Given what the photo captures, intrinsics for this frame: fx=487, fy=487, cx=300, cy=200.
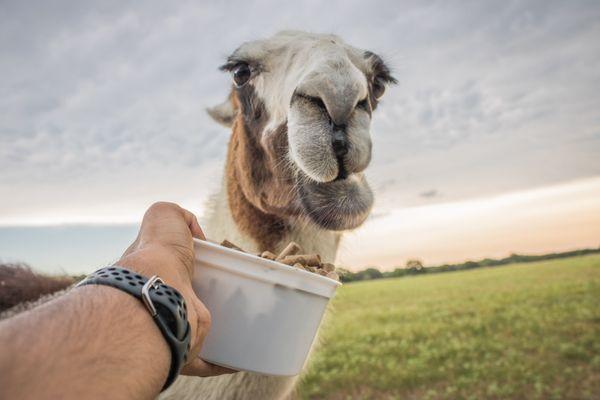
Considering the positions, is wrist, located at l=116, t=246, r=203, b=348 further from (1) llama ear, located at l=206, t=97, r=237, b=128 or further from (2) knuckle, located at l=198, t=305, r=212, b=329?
(1) llama ear, located at l=206, t=97, r=237, b=128

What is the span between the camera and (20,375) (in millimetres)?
885

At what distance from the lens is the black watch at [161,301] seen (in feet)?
3.88

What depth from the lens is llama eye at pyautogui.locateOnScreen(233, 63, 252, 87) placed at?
3.43 m

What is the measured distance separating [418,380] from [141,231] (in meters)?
7.44

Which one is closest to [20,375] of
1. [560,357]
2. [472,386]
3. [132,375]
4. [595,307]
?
[132,375]

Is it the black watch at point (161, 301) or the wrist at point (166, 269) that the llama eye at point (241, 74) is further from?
the black watch at point (161, 301)

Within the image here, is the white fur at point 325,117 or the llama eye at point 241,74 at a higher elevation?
the llama eye at point 241,74

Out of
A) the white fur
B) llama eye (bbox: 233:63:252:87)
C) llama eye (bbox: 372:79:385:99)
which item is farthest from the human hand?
llama eye (bbox: 372:79:385:99)

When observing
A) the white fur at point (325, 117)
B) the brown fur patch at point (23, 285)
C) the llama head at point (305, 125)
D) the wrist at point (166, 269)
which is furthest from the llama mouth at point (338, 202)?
the brown fur patch at point (23, 285)

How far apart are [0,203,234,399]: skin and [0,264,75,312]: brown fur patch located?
291 centimetres

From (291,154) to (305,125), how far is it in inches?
9.4

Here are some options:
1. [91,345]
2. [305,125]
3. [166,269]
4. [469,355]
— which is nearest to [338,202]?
[305,125]

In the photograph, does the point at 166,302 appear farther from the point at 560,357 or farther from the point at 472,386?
the point at 560,357

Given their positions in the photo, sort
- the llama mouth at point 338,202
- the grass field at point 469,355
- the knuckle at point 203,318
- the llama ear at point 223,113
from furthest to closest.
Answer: the grass field at point 469,355, the llama ear at point 223,113, the llama mouth at point 338,202, the knuckle at point 203,318
